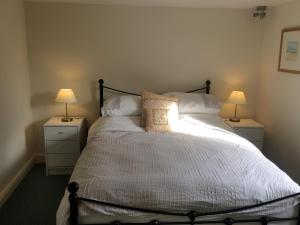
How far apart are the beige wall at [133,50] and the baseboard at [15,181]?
0.32 m

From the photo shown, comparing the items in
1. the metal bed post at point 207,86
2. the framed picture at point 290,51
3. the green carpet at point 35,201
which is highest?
the framed picture at point 290,51

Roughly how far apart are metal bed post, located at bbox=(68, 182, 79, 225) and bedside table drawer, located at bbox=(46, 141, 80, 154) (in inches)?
69.7

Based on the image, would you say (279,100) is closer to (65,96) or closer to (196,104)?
(196,104)

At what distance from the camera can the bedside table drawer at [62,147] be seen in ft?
11.4

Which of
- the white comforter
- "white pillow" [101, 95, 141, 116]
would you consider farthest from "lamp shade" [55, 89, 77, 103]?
the white comforter

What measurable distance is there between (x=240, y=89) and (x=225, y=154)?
1783 mm

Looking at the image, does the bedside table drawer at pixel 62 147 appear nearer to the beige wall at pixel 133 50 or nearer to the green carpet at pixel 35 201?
the green carpet at pixel 35 201

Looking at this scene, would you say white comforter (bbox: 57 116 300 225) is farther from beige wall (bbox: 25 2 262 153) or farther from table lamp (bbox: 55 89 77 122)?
beige wall (bbox: 25 2 262 153)

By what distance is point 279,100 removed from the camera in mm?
3494

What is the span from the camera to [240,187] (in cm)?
191

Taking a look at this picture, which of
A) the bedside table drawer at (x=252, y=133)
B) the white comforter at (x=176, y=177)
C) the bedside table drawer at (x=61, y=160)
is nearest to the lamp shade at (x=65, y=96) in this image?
the bedside table drawer at (x=61, y=160)

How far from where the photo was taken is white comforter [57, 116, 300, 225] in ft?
5.99

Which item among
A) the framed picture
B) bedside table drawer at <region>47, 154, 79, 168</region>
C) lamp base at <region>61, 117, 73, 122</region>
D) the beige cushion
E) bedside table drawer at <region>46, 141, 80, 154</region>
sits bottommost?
bedside table drawer at <region>47, 154, 79, 168</region>

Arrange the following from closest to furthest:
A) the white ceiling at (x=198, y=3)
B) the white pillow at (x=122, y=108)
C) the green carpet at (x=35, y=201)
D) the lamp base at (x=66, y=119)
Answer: the green carpet at (x=35, y=201) → the white ceiling at (x=198, y=3) → the white pillow at (x=122, y=108) → the lamp base at (x=66, y=119)
